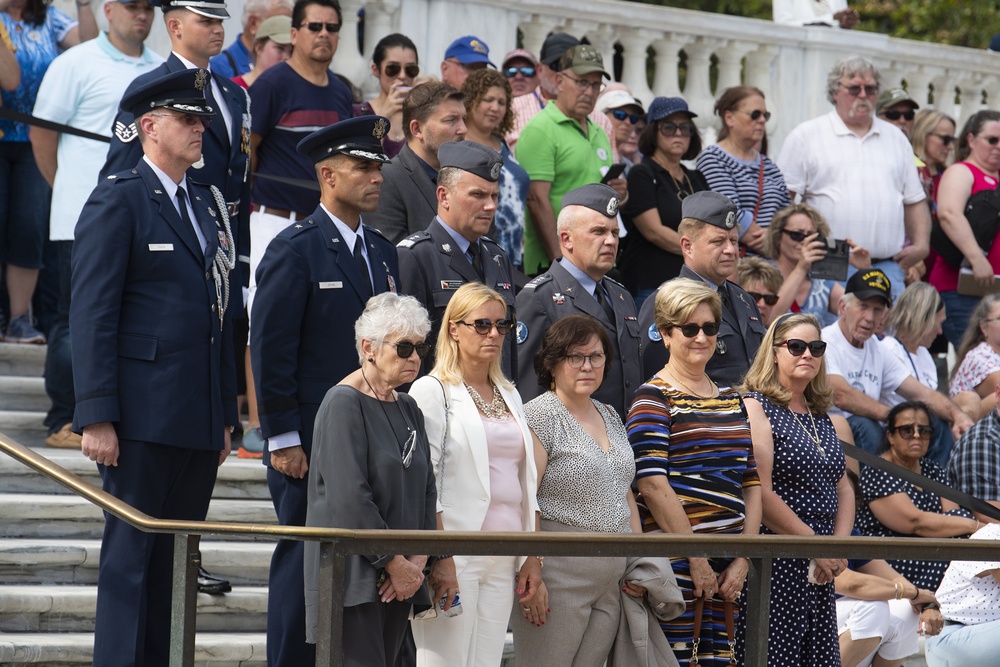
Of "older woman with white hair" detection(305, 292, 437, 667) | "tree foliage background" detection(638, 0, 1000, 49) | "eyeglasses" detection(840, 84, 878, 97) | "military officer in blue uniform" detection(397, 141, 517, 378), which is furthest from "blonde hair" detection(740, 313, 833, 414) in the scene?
"tree foliage background" detection(638, 0, 1000, 49)

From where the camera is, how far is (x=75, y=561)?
6.53m

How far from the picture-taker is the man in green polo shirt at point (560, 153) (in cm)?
856

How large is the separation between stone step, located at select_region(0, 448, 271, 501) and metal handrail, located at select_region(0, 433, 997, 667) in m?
1.78

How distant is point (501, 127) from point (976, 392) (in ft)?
11.1

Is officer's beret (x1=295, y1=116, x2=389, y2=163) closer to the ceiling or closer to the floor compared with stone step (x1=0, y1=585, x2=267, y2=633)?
closer to the ceiling

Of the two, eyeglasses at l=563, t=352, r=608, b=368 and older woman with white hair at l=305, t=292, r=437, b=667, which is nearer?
older woman with white hair at l=305, t=292, r=437, b=667

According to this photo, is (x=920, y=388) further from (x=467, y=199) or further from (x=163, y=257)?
(x=163, y=257)

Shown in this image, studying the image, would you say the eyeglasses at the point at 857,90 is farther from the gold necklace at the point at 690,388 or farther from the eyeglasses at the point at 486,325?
the eyeglasses at the point at 486,325

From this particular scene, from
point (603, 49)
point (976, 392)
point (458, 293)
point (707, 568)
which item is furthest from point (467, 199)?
point (603, 49)

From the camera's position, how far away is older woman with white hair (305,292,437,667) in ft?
16.8

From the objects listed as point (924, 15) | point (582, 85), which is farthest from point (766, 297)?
point (924, 15)

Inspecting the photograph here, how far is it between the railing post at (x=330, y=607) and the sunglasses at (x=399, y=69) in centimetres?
478

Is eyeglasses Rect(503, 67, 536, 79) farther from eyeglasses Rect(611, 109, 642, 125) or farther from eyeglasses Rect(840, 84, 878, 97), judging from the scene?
eyeglasses Rect(840, 84, 878, 97)

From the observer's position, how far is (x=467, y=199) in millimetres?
6594
